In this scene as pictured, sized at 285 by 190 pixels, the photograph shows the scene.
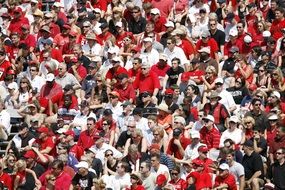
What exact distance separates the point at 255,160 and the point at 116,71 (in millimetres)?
4881

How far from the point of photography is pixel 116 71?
1165 inches

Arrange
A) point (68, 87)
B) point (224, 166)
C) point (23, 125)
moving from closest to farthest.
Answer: point (224, 166) < point (23, 125) < point (68, 87)

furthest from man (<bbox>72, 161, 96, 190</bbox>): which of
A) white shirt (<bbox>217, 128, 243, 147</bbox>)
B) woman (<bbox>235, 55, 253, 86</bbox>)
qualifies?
woman (<bbox>235, 55, 253, 86</bbox>)

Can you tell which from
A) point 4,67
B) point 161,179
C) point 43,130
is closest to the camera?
point 161,179

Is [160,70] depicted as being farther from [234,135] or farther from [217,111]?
[234,135]

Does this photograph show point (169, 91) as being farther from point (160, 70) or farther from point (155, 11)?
point (155, 11)

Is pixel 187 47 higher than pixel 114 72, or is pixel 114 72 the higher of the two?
pixel 187 47

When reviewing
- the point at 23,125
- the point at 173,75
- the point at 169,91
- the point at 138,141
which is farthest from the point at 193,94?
the point at 23,125

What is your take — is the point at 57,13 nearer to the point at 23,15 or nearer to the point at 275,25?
the point at 23,15

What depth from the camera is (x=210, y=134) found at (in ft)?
87.8

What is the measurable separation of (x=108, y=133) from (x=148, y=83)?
1.99m

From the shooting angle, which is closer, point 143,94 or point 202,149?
point 202,149

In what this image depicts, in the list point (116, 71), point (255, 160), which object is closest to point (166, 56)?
point (116, 71)

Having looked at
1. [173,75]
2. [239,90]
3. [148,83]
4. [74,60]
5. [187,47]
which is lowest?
[239,90]
